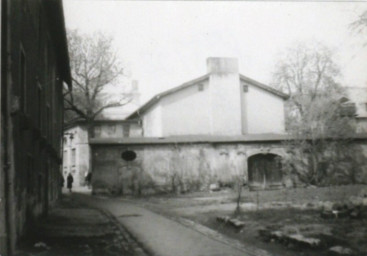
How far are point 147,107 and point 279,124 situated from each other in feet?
31.4

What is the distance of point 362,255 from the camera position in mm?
7637

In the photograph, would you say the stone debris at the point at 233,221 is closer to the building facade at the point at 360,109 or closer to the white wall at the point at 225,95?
the building facade at the point at 360,109

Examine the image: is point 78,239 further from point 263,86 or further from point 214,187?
point 263,86

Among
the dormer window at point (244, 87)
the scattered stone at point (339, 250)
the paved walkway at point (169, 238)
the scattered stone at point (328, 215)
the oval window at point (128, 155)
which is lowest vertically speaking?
the paved walkway at point (169, 238)

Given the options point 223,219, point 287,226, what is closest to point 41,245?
point 223,219

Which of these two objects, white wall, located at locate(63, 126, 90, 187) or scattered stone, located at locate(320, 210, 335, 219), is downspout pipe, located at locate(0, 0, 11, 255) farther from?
white wall, located at locate(63, 126, 90, 187)

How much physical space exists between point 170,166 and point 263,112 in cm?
910

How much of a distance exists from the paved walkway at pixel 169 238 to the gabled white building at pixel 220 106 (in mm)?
14962

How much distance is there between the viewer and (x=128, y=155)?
2458cm

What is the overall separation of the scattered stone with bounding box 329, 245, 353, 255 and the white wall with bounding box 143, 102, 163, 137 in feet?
72.9

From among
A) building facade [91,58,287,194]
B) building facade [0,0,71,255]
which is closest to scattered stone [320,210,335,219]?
building facade [0,0,71,255]

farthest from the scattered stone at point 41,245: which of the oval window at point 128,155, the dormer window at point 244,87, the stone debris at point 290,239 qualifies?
the dormer window at point 244,87

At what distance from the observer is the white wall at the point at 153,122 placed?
30.4 m

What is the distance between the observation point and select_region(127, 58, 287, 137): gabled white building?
1144 inches
